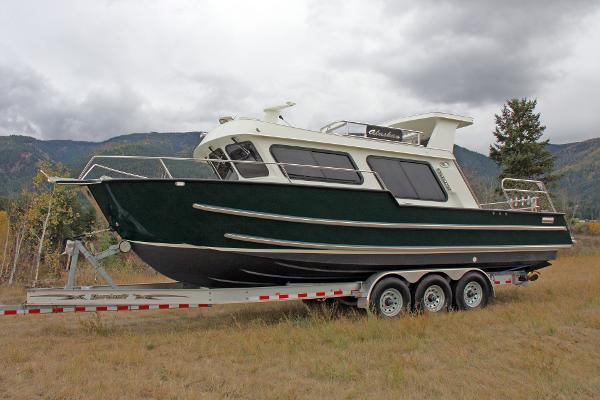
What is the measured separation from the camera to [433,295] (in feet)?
25.7

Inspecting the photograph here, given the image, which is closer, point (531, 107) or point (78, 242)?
point (78, 242)

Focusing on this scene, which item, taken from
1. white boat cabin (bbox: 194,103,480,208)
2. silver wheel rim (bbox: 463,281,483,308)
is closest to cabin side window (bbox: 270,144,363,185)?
white boat cabin (bbox: 194,103,480,208)

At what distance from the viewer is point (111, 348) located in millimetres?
5691

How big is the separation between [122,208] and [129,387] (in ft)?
8.38

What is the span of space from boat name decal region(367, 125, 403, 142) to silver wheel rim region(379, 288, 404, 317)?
94.6 inches

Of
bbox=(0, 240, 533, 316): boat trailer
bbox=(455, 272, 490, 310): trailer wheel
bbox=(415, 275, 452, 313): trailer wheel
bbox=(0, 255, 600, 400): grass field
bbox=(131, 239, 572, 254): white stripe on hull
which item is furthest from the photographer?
bbox=(455, 272, 490, 310): trailer wheel

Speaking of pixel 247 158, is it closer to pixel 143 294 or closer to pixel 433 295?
pixel 143 294

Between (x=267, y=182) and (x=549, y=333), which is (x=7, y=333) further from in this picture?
(x=549, y=333)

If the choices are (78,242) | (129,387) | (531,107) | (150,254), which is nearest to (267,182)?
(150,254)

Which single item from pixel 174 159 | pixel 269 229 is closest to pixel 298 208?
pixel 269 229

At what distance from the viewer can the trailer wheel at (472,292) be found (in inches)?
316

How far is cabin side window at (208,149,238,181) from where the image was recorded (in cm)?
721

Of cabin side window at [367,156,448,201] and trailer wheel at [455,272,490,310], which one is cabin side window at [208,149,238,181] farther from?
trailer wheel at [455,272,490,310]

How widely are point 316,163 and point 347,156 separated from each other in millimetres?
566
